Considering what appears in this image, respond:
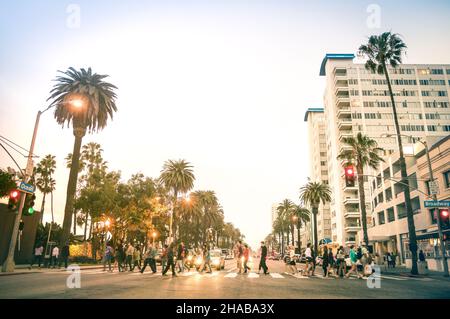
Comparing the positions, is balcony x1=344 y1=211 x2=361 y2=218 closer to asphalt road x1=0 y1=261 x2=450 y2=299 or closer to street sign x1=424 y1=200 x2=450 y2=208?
street sign x1=424 y1=200 x2=450 y2=208

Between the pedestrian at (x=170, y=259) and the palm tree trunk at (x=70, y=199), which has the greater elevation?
the palm tree trunk at (x=70, y=199)

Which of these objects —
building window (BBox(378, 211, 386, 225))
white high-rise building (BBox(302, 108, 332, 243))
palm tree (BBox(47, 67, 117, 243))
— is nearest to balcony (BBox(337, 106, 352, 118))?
white high-rise building (BBox(302, 108, 332, 243))

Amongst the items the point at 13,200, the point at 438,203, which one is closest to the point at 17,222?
the point at 13,200

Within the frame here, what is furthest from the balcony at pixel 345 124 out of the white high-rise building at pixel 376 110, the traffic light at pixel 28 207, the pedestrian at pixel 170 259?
the traffic light at pixel 28 207

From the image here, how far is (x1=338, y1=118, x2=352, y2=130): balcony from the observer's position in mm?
79875

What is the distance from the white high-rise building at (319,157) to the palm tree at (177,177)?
53033 millimetres

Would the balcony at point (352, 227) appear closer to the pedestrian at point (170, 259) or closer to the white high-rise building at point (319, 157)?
the white high-rise building at point (319, 157)

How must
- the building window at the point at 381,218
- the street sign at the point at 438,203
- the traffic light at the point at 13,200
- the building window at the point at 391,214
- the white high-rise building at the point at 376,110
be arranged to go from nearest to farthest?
1. the traffic light at the point at 13,200
2. the street sign at the point at 438,203
3. the building window at the point at 391,214
4. the building window at the point at 381,218
5. the white high-rise building at the point at 376,110

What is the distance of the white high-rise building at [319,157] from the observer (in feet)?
324

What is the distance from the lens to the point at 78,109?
33312mm
